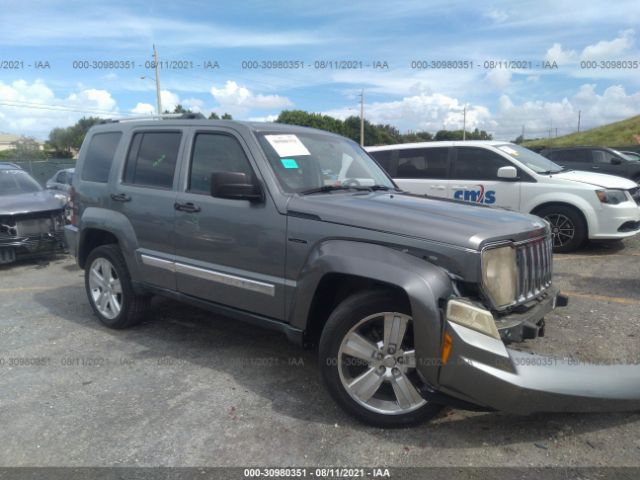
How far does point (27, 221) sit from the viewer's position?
812cm

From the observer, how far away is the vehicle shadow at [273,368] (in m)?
3.10

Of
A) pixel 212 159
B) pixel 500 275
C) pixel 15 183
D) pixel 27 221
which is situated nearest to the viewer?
pixel 500 275

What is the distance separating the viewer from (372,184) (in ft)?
14.4

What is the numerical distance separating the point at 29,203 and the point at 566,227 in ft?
27.7

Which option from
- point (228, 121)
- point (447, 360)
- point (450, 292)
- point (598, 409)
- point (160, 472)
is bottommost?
point (160, 472)

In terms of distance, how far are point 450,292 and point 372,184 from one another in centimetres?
170

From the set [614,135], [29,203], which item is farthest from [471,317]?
[614,135]

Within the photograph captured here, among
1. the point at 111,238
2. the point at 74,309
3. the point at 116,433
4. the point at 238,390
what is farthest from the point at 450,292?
the point at 74,309

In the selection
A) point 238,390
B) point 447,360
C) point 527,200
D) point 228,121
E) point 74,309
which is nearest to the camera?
point 447,360

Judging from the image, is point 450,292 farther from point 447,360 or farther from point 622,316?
point 622,316

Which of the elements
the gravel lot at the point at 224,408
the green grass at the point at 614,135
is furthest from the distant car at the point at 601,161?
the green grass at the point at 614,135

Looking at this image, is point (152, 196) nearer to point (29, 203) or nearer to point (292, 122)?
point (29, 203)

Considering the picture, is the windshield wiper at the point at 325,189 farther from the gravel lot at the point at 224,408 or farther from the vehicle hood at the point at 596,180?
the vehicle hood at the point at 596,180

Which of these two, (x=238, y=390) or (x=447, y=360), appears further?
(x=238, y=390)
